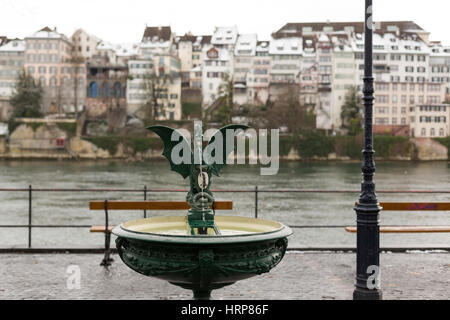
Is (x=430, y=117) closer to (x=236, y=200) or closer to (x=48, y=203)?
(x=236, y=200)

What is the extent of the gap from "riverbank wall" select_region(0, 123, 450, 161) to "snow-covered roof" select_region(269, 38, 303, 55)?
780 inches

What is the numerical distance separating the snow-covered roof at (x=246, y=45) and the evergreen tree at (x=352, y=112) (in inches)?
711

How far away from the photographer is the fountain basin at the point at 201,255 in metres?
5.01

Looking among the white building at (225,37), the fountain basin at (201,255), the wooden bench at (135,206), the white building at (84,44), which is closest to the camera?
the fountain basin at (201,255)

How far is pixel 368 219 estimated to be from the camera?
695cm

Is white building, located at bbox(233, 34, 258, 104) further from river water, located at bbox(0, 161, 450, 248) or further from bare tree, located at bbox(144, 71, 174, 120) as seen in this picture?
river water, located at bbox(0, 161, 450, 248)

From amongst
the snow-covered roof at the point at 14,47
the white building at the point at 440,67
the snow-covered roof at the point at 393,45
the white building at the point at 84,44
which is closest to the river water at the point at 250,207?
the snow-covered roof at the point at 393,45

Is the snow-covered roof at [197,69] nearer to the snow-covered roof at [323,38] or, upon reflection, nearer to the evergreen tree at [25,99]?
the snow-covered roof at [323,38]

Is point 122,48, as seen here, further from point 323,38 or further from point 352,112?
point 352,112

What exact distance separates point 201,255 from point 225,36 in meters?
102

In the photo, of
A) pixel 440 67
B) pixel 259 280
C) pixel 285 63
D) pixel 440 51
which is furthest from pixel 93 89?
pixel 259 280
